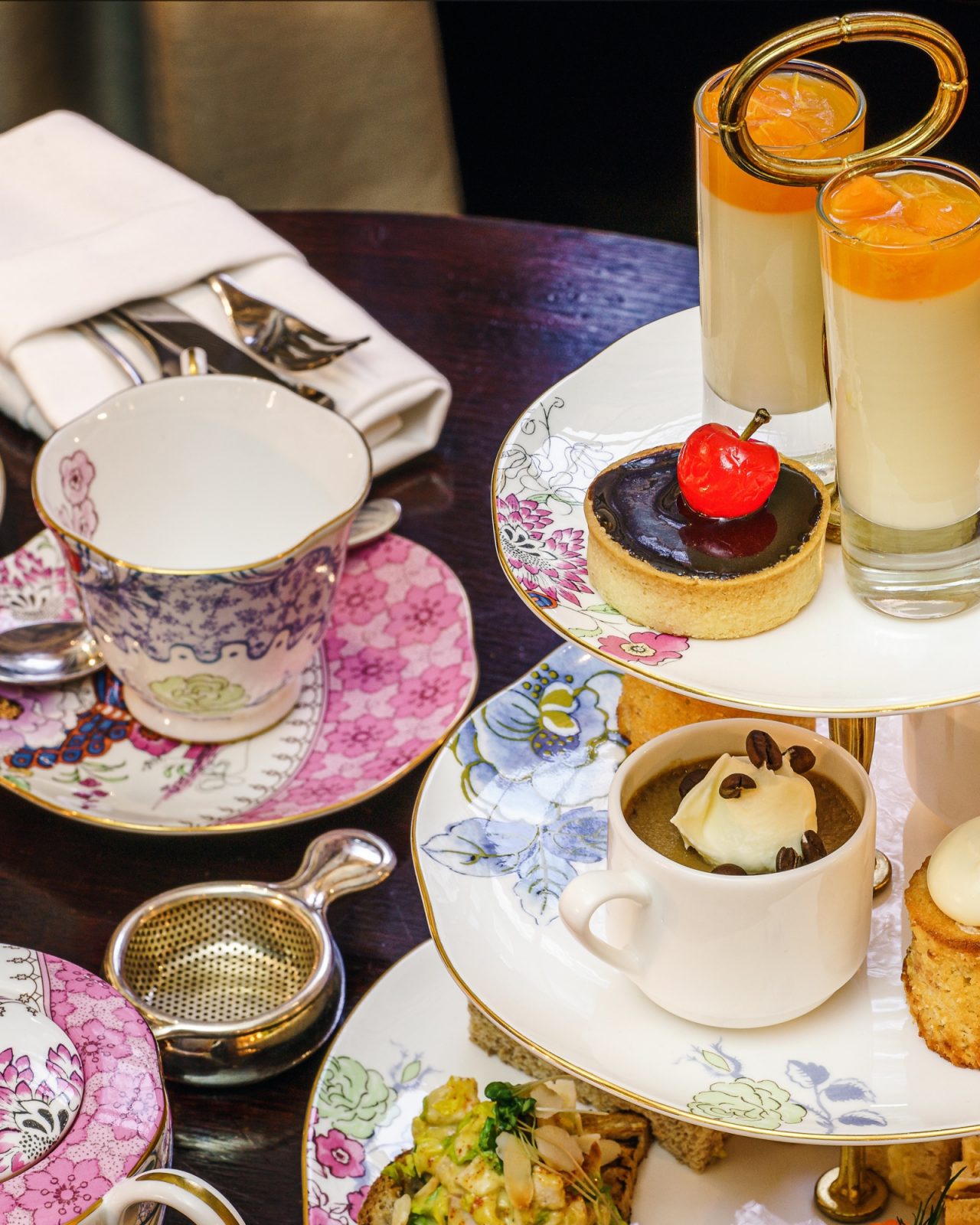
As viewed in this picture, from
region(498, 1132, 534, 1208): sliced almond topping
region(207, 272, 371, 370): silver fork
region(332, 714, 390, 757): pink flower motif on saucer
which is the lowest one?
region(332, 714, 390, 757): pink flower motif on saucer

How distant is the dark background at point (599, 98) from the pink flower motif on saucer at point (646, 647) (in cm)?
231

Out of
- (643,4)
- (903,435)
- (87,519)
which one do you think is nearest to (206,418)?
(87,519)

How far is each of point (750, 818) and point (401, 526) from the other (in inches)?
24.0

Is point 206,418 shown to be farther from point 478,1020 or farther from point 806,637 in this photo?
point 806,637

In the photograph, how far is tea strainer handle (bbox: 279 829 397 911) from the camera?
2.65ft

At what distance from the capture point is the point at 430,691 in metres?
1.01

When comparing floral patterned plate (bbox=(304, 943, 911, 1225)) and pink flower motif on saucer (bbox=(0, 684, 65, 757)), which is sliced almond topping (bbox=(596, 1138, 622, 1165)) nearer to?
floral patterned plate (bbox=(304, 943, 911, 1225))

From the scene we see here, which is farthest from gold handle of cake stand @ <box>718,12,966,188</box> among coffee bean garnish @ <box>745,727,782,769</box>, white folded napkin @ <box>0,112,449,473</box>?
white folded napkin @ <box>0,112,449,473</box>

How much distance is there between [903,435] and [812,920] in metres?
0.20

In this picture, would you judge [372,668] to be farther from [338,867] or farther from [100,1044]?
[100,1044]

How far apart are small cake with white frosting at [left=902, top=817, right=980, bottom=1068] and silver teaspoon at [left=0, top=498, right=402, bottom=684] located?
60cm

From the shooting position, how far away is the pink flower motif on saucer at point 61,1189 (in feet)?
1.79

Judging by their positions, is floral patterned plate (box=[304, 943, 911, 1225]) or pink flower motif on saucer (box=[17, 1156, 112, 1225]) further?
floral patterned plate (box=[304, 943, 911, 1225])

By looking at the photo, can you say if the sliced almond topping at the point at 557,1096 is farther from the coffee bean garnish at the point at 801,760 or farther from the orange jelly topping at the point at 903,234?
the orange jelly topping at the point at 903,234
